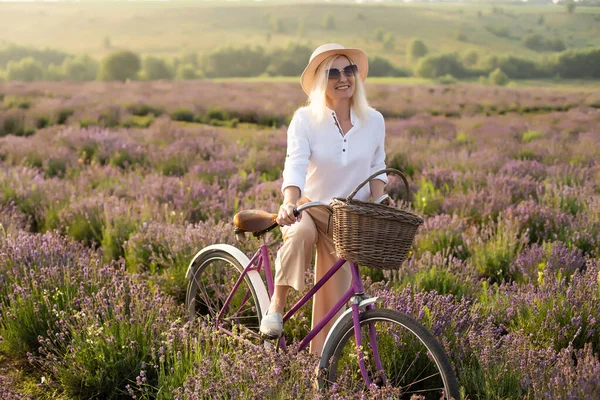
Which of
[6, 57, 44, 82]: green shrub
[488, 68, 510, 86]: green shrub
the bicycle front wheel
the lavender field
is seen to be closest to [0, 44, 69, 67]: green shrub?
[6, 57, 44, 82]: green shrub

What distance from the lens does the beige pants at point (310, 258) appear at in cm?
289

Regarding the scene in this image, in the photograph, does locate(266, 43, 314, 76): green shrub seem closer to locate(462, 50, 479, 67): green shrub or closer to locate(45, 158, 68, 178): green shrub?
locate(462, 50, 479, 67): green shrub

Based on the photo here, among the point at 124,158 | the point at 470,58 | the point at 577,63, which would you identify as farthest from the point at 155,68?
the point at 124,158

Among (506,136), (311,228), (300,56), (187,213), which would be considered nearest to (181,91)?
(506,136)

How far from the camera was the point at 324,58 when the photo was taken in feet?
10.1

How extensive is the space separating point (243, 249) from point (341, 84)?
6.11 feet

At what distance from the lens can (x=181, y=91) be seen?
25.9 metres

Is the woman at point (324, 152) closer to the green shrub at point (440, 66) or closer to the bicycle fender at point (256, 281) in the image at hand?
the bicycle fender at point (256, 281)

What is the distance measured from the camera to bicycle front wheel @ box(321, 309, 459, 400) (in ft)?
7.87

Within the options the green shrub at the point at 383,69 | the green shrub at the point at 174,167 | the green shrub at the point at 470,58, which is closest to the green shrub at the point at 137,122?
the green shrub at the point at 174,167

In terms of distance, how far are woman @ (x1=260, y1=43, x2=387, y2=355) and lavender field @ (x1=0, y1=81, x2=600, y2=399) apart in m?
0.40

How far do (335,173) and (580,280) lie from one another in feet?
5.78

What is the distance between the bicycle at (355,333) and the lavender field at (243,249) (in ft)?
0.37

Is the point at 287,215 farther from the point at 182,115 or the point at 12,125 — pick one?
the point at 182,115
